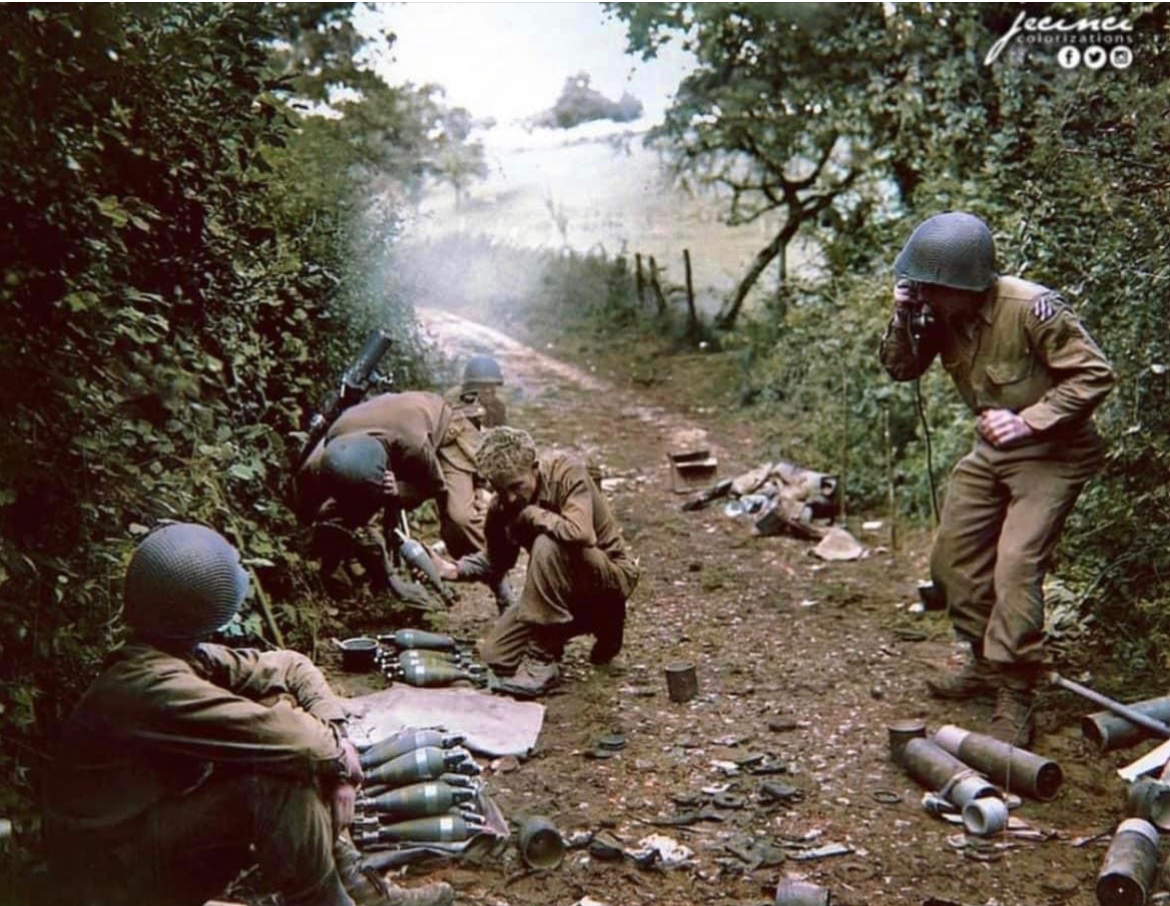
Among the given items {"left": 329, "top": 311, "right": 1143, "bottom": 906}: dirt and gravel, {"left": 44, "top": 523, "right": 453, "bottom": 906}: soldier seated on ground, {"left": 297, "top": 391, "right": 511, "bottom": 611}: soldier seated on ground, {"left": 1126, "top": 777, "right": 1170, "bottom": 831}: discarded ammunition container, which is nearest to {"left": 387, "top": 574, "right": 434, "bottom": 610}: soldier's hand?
{"left": 297, "top": 391, "right": 511, "bottom": 611}: soldier seated on ground

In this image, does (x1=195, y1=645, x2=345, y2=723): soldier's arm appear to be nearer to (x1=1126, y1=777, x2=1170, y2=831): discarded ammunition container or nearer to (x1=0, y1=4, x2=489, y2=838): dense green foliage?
(x1=0, y1=4, x2=489, y2=838): dense green foliage

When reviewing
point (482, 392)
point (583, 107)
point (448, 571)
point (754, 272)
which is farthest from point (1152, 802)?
point (754, 272)

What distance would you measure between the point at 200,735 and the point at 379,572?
12.8 ft

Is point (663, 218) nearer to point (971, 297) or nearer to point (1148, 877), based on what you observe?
point (971, 297)

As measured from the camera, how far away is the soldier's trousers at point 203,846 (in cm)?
308

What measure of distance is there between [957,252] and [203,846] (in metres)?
3.62

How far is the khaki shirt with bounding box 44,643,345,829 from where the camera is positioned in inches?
120

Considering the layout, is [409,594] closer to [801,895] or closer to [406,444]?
[406,444]

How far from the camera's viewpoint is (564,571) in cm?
566

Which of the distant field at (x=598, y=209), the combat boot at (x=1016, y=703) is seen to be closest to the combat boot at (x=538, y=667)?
the combat boot at (x=1016, y=703)

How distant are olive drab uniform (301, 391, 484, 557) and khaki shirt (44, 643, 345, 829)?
10.9ft

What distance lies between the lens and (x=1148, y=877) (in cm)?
367

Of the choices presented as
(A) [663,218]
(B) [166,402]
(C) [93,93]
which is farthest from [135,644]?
(A) [663,218]

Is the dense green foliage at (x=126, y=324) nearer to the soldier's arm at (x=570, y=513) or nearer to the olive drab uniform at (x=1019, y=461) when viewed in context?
the soldier's arm at (x=570, y=513)
